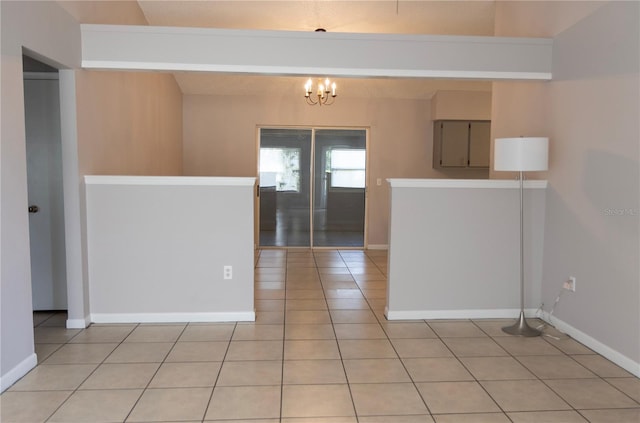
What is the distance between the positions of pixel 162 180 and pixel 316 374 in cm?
193

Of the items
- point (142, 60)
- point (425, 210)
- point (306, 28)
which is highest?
point (306, 28)

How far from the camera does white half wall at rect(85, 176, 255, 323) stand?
381 centimetres

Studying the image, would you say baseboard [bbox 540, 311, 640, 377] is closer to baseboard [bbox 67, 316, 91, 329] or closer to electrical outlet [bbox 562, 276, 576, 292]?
electrical outlet [bbox 562, 276, 576, 292]

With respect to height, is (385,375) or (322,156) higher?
(322,156)

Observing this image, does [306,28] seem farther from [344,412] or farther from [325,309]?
[344,412]

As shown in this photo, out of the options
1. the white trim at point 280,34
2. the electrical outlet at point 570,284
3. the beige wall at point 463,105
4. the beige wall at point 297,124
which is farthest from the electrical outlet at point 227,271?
the beige wall at point 463,105

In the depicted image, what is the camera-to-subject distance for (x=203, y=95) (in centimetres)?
740

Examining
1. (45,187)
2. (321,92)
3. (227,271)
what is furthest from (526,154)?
(45,187)

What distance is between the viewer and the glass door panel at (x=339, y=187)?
7613mm

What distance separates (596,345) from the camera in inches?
132

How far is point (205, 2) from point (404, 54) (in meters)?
2.39

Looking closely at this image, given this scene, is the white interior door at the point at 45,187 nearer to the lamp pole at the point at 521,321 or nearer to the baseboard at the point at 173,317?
the baseboard at the point at 173,317

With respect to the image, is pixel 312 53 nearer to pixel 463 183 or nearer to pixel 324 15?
pixel 463 183

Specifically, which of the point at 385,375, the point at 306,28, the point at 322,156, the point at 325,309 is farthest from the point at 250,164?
the point at 385,375
